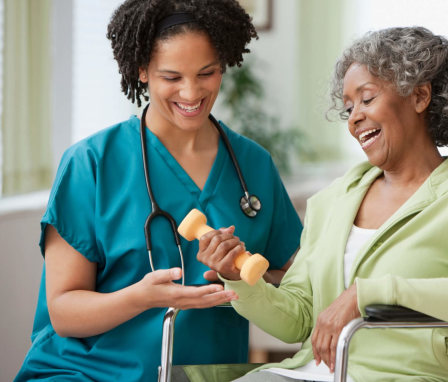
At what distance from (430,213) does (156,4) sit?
0.81m

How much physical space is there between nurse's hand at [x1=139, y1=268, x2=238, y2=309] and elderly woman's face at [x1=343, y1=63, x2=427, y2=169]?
480 millimetres

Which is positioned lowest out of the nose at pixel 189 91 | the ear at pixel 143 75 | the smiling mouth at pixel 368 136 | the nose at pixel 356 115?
the smiling mouth at pixel 368 136

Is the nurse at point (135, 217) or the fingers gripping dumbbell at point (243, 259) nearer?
the fingers gripping dumbbell at point (243, 259)

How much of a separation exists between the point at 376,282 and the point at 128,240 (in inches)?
24.2

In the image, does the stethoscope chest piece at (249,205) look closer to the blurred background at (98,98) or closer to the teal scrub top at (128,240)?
the teal scrub top at (128,240)

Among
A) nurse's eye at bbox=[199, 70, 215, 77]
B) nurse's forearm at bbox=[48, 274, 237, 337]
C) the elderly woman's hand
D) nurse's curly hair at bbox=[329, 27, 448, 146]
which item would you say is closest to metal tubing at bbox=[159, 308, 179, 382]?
nurse's forearm at bbox=[48, 274, 237, 337]

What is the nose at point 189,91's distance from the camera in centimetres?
168

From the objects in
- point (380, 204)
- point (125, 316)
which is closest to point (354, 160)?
point (380, 204)

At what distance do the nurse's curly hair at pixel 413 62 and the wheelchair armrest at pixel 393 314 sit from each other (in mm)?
500

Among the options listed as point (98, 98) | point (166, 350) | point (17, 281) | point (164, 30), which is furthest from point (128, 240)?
point (98, 98)

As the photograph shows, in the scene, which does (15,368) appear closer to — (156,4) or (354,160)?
(156,4)

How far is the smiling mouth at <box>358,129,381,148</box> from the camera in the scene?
1.64 m

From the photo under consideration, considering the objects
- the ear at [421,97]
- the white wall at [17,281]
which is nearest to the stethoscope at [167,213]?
the ear at [421,97]

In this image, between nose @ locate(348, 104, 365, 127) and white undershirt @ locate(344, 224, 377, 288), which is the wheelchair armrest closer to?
white undershirt @ locate(344, 224, 377, 288)
